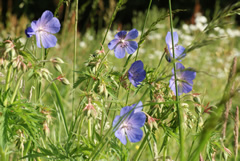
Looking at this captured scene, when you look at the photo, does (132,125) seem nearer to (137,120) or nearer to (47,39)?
(137,120)

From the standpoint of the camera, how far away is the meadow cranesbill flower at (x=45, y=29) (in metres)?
1.08

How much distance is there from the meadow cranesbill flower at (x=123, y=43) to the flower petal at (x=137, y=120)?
230 millimetres

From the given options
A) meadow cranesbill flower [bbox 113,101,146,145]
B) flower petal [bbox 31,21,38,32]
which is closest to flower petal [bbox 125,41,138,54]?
meadow cranesbill flower [bbox 113,101,146,145]

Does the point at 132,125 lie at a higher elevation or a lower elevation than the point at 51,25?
lower

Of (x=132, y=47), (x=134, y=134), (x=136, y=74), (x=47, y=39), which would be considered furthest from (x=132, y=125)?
(x=47, y=39)

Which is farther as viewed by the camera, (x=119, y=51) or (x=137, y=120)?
(x=119, y=51)

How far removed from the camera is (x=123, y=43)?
1.16 metres

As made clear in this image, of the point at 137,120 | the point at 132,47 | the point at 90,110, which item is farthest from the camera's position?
the point at 132,47

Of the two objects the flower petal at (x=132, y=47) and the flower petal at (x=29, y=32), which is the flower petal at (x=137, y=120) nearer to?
the flower petal at (x=132, y=47)

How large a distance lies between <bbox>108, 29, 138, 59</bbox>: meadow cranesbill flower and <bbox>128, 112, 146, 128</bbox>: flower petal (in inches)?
9.0

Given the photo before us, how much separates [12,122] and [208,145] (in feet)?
2.04

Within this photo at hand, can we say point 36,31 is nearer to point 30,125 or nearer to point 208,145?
point 30,125

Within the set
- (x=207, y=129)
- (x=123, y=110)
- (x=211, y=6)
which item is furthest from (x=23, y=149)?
(x=211, y=6)

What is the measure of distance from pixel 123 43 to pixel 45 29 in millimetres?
278
